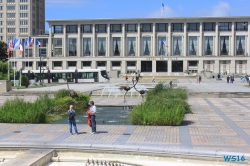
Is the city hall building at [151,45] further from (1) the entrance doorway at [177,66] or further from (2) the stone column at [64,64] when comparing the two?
(2) the stone column at [64,64]

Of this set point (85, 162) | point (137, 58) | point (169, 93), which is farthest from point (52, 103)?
point (137, 58)

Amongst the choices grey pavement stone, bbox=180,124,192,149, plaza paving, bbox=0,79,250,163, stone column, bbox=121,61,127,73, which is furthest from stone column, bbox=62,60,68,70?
grey pavement stone, bbox=180,124,192,149

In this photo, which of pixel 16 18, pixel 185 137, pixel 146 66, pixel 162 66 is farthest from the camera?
pixel 16 18

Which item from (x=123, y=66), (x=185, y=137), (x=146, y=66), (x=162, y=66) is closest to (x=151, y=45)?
(x=146, y=66)

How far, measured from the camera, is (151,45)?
113 m

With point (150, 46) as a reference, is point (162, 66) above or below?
below

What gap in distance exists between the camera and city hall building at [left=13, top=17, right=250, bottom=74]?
110m

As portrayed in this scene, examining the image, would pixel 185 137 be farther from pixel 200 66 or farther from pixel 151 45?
pixel 151 45

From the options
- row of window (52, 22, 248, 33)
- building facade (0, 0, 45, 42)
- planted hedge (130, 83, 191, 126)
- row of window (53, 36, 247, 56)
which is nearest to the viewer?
planted hedge (130, 83, 191, 126)

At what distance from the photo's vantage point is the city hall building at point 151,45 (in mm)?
110125

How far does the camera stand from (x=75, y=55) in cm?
11600

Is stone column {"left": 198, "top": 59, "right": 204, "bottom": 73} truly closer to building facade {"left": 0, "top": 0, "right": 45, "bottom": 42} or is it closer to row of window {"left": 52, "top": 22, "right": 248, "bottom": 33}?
row of window {"left": 52, "top": 22, "right": 248, "bottom": 33}

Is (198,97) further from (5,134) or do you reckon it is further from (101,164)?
(101,164)

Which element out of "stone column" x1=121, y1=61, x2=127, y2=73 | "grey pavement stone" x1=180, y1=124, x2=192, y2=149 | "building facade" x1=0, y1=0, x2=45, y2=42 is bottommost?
"grey pavement stone" x1=180, y1=124, x2=192, y2=149
